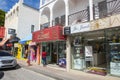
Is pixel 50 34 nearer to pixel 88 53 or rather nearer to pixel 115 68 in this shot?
pixel 88 53

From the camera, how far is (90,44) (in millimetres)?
12688

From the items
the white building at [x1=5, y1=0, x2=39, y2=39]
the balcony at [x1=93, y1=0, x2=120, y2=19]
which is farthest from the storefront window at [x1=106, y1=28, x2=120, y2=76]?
the white building at [x1=5, y1=0, x2=39, y2=39]

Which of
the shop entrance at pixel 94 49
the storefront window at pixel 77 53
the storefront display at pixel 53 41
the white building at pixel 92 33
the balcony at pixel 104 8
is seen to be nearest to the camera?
the white building at pixel 92 33

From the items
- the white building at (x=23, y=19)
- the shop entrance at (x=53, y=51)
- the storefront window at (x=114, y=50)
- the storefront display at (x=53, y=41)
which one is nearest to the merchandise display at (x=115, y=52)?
the storefront window at (x=114, y=50)

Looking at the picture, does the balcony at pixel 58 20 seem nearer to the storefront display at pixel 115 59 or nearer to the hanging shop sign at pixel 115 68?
the storefront display at pixel 115 59

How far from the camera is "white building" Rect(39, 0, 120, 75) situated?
32.9ft

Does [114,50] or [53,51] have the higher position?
[114,50]

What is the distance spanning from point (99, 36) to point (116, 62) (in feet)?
8.70

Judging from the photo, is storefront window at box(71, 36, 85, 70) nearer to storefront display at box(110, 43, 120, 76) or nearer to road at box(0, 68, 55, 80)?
storefront display at box(110, 43, 120, 76)

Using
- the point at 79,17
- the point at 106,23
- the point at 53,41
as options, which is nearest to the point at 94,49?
the point at 79,17

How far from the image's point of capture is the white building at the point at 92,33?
32.9ft

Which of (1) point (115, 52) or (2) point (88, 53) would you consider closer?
(1) point (115, 52)

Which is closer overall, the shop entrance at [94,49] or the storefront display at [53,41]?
the shop entrance at [94,49]

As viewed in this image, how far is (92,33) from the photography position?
11625mm
